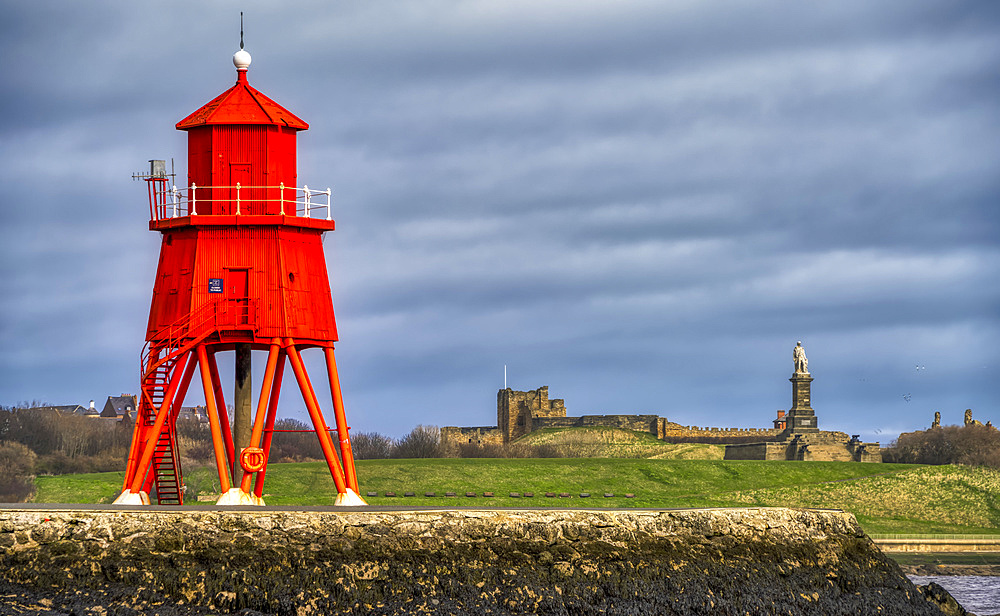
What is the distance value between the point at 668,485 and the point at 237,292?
39.7 m

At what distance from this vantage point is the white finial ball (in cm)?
3372

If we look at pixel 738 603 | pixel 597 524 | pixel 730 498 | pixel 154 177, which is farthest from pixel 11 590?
pixel 730 498

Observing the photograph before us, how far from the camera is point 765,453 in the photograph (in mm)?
96750

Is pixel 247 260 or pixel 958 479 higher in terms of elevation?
pixel 247 260

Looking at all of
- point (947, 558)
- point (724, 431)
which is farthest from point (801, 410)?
point (947, 558)

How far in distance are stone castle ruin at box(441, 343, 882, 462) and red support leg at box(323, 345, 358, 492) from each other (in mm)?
60183

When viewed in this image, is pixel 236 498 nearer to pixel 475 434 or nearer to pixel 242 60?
pixel 242 60

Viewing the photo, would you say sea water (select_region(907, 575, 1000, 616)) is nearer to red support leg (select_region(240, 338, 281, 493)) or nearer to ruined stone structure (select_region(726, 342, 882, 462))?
red support leg (select_region(240, 338, 281, 493))

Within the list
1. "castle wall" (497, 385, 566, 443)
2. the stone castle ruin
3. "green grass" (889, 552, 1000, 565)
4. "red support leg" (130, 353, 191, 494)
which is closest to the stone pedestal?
the stone castle ruin

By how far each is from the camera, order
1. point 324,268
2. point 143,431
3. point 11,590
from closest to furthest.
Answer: point 11,590 → point 143,431 → point 324,268

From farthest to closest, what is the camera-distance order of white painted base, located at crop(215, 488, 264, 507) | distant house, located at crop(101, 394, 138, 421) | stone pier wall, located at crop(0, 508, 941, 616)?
1. distant house, located at crop(101, 394, 138, 421)
2. white painted base, located at crop(215, 488, 264, 507)
3. stone pier wall, located at crop(0, 508, 941, 616)

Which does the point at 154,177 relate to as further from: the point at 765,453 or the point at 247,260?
the point at 765,453

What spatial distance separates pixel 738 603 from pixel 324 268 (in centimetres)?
1597

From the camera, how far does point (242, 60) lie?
33719 mm
